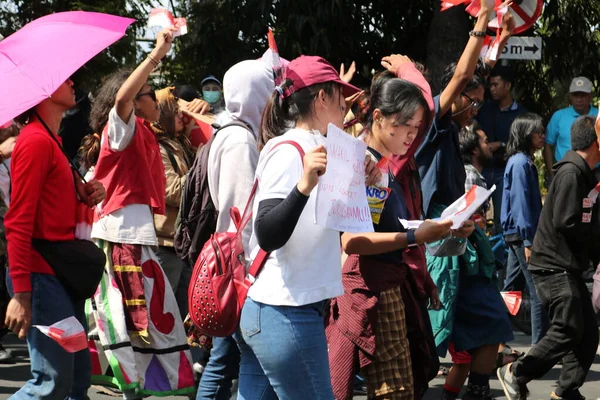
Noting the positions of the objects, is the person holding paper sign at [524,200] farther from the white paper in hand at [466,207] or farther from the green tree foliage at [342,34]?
the white paper in hand at [466,207]

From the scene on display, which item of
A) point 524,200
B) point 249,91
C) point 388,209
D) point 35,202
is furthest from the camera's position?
point 524,200

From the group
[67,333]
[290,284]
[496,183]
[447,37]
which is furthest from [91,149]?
[447,37]

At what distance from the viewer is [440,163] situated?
240 inches

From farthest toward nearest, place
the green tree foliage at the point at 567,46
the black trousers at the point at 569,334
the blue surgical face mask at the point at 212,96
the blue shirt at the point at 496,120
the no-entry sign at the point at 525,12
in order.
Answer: the green tree foliage at the point at 567,46 → the blue shirt at the point at 496,120 → the blue surgical face mask at the point at 212,96 → the no-entry sign at the point at 525,12 → the black trousers at the point at 569,334

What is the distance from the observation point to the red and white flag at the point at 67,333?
4488mm

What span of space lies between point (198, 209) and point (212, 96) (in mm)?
3863

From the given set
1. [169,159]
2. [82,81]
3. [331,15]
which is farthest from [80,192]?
[82,81]

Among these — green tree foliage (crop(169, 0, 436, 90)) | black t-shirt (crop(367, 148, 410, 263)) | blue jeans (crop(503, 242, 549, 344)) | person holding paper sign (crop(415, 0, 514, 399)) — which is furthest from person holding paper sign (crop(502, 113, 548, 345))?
green tree foliage (crop(169, 0, 436, 90))

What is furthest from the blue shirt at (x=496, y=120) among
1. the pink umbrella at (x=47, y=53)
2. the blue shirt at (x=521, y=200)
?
the pink umbrella at (x=47, y=53)

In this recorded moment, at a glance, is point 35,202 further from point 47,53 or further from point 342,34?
point 342,34

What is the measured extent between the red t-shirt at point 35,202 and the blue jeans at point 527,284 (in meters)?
4.30

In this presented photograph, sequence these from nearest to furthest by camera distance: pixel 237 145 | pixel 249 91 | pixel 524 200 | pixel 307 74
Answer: pixel 307 74, pixel 237 145, pixel 249 91, pixel 524 200

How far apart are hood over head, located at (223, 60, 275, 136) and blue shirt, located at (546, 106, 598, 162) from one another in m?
6.64

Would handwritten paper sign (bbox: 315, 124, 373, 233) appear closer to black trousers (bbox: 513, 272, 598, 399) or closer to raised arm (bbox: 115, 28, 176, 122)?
raised arm (bbox: 115, 28, 176, 122)
